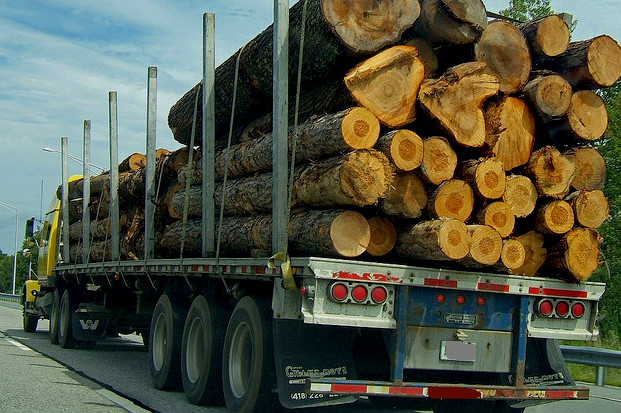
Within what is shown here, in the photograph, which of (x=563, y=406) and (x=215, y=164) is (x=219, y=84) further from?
(x=563, y=406)

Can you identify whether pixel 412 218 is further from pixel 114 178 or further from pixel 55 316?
pixel 55 316

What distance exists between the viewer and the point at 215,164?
34.0 ft

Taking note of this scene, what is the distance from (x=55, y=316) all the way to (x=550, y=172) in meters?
11.7

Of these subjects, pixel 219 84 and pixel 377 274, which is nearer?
pixel 377 274

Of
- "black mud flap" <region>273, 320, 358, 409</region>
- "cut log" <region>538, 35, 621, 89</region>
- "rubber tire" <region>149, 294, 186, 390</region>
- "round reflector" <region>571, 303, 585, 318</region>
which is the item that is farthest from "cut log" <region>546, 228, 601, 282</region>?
"rubber tire" <region>149, 294, 186, 390</region>

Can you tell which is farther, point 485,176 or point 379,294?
point 485,176

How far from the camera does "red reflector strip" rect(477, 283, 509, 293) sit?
299 inches

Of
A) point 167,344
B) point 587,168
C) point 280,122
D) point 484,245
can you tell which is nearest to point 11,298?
point 167,344

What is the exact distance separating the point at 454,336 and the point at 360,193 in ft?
4.82

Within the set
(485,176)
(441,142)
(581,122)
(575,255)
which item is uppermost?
(581,122)

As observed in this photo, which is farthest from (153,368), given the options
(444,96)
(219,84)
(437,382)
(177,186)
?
(444,96)

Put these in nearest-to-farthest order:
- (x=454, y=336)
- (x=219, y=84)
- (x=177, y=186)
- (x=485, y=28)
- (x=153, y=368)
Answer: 1. (x=454, y=336)
2. (x=485, y=28)
3. (x=219, y=84)
4. (x=153, y=368)
5. (x=177, y=186)

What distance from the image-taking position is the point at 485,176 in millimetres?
7617

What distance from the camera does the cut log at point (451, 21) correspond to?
7.77 meters
